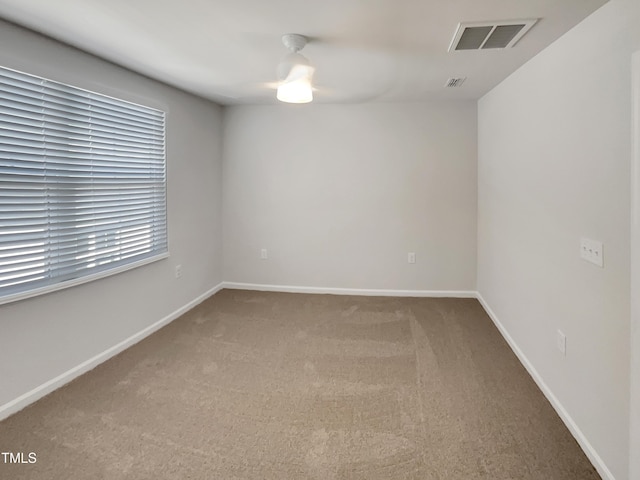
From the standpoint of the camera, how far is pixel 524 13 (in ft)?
6.35

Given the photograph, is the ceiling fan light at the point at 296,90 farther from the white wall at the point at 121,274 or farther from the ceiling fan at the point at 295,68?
the white wall at the point at 121,274

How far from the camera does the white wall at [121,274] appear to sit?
2.21 meters

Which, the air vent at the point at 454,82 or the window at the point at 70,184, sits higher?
the air vent at the point at 454,82

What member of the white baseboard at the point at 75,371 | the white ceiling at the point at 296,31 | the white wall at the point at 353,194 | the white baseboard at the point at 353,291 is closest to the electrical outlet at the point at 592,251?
the white ceiling at the point at 296,31

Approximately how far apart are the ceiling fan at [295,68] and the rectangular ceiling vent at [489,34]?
0.96m

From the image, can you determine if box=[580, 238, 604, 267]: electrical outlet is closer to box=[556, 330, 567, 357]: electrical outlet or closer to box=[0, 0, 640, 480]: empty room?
box=[0, 0, 640, 480]: empty room

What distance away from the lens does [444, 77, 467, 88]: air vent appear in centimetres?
327

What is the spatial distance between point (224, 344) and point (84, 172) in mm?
1769

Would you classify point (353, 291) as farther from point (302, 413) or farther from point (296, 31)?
point (296, 31)

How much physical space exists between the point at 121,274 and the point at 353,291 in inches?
105

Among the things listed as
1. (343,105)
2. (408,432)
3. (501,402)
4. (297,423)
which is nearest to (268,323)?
(297,423)

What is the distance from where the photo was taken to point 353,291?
4.62 metres

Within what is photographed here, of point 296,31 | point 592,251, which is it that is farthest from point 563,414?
point 296,31

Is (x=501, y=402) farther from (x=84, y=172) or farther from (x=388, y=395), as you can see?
(x=84, y=172)
